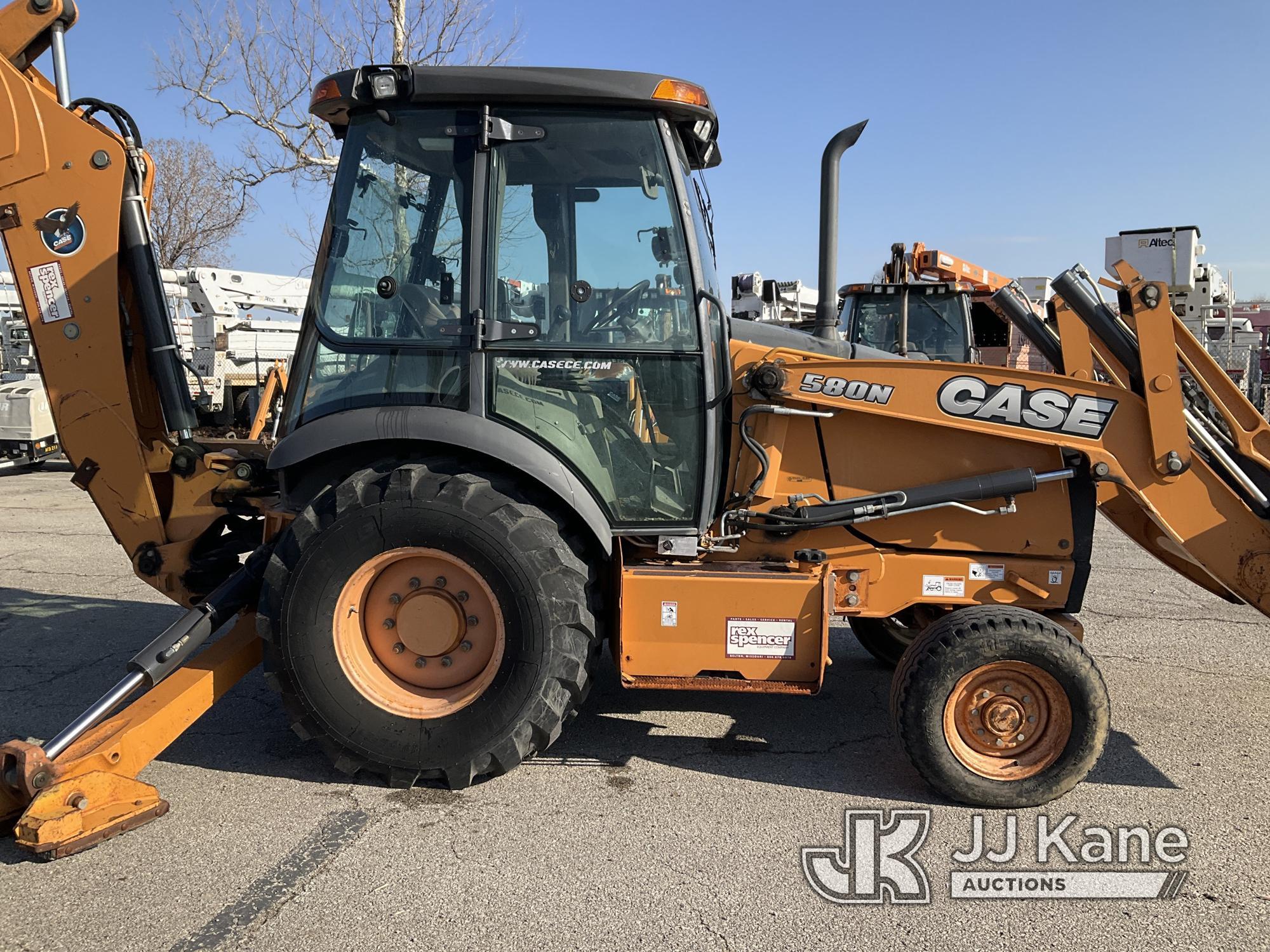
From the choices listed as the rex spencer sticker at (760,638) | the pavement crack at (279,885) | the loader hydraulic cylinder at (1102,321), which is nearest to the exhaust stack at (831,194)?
the loader hydraulic cylinder at (1102,321)

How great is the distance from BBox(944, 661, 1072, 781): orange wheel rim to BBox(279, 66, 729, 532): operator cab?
1.29m

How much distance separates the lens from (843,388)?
13.0 feet

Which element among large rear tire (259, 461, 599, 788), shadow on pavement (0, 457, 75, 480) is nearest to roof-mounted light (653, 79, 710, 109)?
large rear tire (259, 461, 599, 788)

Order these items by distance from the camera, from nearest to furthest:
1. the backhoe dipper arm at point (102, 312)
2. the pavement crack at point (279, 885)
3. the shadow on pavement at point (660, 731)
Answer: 1. the pavement crack at point (279, 885)
2. the shadow on pavement at point (660, 731)
3. the backhoe dipper arm at point (102, 312)

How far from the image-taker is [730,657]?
387 cm

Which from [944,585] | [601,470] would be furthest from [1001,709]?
[601,470]

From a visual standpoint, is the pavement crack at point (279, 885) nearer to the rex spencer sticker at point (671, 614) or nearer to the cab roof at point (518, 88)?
the rex spencer sticker at point (671, 614)

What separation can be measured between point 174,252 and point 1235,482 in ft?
98.0

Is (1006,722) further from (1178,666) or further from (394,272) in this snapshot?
(394,272)

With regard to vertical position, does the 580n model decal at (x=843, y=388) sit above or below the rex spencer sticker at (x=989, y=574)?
above

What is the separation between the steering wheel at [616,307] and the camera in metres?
3.82

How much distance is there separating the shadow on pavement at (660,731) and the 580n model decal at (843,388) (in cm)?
146

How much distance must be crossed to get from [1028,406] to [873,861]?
1881 millimetres

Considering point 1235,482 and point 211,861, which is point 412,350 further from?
point 1235,482
